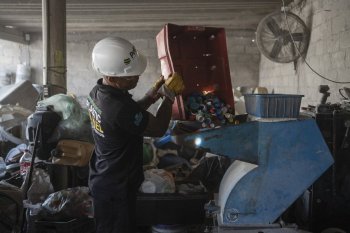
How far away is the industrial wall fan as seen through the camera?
477 cm

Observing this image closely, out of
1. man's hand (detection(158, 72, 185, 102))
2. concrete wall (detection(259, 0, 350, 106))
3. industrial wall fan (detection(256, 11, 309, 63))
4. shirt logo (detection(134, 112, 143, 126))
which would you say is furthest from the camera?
industrial wall fan (detection(256, 11, 309, 63))

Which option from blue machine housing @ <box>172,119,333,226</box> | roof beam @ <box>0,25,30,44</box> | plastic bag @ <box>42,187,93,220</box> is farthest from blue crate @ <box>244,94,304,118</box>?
roof beam @ <box>0,25,30,44</box>

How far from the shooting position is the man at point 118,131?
2.06m

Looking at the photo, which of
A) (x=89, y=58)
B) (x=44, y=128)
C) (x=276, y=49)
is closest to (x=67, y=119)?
(x=44, y=128)

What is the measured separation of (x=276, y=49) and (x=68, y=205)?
3.38 meters

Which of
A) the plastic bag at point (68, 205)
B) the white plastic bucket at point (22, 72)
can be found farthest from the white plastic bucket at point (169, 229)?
the white plastic bucket at point (22, 72)

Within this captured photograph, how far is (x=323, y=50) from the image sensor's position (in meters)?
4.31

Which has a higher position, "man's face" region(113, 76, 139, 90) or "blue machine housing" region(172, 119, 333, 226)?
"man's face" region(113, 76, 139, 90)

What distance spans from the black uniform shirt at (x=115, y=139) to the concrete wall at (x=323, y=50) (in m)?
2.53

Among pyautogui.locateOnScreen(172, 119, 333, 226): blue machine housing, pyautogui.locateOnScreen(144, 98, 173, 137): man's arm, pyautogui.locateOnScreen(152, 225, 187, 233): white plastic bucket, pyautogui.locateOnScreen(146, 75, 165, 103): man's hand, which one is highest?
pyautogui.locateOnScreen(146, 75, 165, 103): man's hand

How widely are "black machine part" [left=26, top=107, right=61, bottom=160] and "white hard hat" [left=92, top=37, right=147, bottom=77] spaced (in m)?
1.11

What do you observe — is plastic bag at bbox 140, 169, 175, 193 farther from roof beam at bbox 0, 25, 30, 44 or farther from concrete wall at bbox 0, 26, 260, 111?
roof beam at bbox 0, 25, 30, 44

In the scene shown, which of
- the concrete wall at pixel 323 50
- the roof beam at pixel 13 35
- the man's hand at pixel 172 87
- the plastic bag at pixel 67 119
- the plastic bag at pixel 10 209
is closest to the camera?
the man's hand at pixel 172 87

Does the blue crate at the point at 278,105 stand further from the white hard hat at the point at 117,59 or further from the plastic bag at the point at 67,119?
the plastic bag at the point at 67,119
